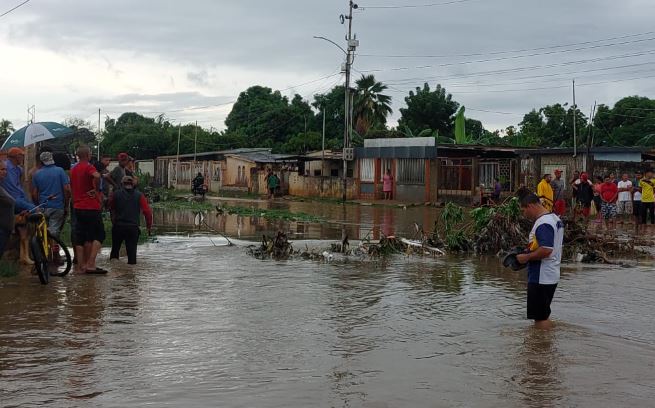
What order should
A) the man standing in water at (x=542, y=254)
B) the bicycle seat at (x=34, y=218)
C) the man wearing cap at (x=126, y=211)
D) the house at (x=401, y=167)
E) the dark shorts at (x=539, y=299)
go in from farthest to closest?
the house at (x=401, y=167) → the man wearing cap at (x=126, y=211) → the bicycle seat at (x=34, y=218) → the dark shorts at (x=539, y=299) → the man standing in water at (x=542, y=254)

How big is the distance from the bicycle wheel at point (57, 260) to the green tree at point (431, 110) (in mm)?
52185

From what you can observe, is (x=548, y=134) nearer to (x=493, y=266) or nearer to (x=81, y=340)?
(x=493, y=266)

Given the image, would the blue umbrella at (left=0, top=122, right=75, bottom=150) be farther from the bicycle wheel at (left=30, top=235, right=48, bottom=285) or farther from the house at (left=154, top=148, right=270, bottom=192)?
the house at (left=154, top=148, right=270, bottom=192)

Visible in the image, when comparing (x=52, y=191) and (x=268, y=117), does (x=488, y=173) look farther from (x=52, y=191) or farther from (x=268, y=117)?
(x=268, y=117)

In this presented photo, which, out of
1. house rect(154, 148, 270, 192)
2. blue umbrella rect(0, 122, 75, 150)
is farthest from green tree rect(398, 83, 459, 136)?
blue umbrella rect(0, 122, 75, 150)

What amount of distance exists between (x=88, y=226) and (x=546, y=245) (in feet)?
20.8

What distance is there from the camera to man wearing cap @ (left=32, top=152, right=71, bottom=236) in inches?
425

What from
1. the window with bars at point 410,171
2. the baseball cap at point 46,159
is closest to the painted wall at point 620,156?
the window with bars at point 410,171

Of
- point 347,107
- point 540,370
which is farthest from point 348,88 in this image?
point 540,370

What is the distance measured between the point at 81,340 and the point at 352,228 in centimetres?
1400

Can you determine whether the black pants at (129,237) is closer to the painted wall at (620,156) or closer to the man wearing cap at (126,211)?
the man wearing cap at (126,211)

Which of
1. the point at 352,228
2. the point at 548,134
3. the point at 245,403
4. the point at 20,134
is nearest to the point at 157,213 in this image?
the point at 352,228

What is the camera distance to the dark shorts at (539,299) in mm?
7395

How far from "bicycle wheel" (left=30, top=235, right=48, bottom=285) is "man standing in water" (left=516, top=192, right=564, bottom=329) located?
596cm
